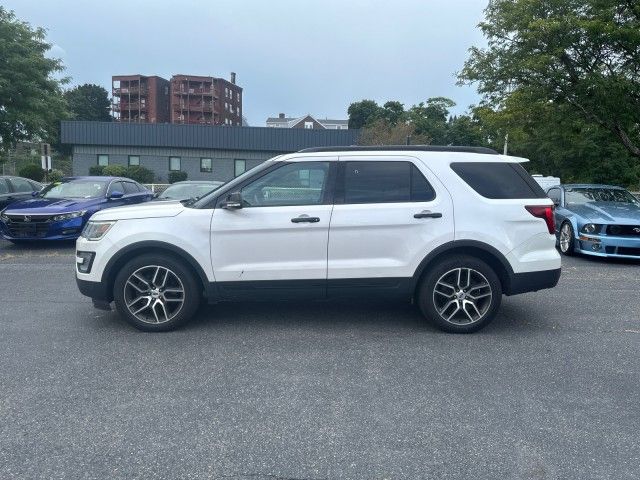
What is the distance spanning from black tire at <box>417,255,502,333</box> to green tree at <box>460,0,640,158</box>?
13314 millimetres

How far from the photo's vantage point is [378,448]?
347 centimetres

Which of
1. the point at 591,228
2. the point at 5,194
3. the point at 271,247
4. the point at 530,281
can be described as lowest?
the point at 530,281

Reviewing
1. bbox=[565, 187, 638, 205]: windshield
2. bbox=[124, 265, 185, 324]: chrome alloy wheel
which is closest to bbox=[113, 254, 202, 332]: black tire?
bbox=[124, 265, 185, 324]: chrome alloy wheel

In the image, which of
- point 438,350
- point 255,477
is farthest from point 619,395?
point 255,477

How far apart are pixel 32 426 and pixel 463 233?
3.98 m

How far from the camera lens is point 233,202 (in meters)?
5.54

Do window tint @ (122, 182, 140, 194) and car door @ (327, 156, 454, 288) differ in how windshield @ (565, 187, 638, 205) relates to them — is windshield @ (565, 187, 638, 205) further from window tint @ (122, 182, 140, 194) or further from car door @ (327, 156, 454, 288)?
window tint @ (122, 182, 140, 194)

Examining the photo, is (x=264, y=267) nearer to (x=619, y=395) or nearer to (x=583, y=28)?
(x=619, y=395)

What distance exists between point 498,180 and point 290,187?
83.4 inches

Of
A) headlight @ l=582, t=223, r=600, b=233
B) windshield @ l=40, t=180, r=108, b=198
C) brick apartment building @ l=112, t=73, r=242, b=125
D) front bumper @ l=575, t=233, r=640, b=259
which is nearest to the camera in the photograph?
front bumper @ l=575, t=233, r=640, b=259

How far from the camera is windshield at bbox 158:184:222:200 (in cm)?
1349

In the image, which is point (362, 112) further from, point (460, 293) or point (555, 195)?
point (460, 293)

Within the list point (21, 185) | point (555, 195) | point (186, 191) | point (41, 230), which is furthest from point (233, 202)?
point (21, 185)

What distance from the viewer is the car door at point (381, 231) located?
5.62 meters
